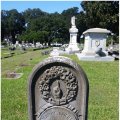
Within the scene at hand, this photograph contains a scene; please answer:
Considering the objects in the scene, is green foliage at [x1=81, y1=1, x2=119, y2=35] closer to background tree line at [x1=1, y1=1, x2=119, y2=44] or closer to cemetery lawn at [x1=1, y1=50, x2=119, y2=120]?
background tree line at [x1=1, y1=1, x2=119, y2=44]

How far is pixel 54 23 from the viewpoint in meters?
91.8

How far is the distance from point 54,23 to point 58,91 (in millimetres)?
87487

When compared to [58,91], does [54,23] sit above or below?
above

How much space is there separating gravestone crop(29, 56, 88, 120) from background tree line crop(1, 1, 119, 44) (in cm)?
2909

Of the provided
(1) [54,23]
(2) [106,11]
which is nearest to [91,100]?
(2) [106,11]

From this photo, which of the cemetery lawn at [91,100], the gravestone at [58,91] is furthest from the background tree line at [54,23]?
the gravestone at [58,91]

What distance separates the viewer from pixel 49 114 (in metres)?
5.13

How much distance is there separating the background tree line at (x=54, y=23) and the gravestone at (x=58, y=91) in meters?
29.1

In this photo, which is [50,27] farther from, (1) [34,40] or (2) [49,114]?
(2) [49,114]

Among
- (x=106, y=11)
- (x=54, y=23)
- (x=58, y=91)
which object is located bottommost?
(x=58, y=91)

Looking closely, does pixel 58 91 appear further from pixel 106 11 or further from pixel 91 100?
pixel 106 11

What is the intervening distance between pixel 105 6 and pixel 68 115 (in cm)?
2927

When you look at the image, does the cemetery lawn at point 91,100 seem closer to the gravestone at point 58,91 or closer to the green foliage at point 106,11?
the gravestone at point 58,91

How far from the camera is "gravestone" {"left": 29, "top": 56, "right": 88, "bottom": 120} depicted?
4871mm
